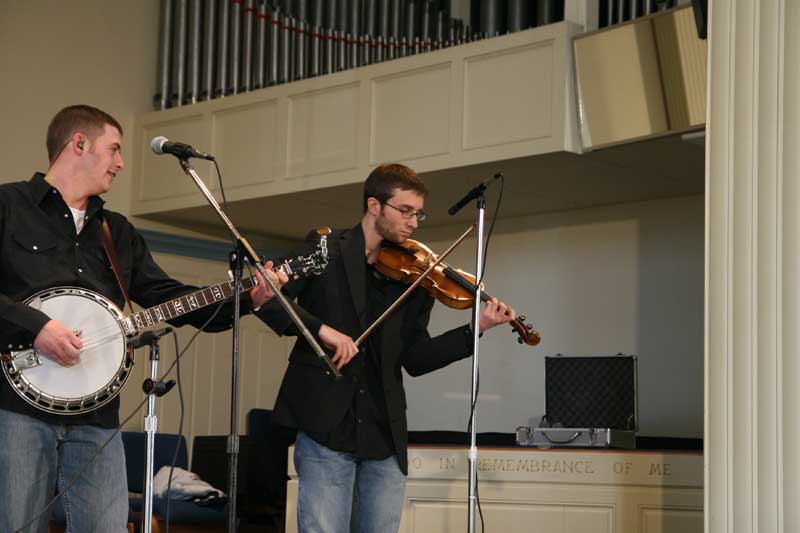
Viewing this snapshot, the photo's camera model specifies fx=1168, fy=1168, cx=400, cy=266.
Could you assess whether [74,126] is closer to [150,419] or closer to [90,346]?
[90,346]

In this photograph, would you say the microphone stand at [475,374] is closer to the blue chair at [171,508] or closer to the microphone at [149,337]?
the microphone at [149,337]

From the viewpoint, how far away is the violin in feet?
14.8

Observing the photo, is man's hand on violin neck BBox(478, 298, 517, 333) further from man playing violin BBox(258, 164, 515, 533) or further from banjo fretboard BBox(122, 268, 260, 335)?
banjo fretboard BBox(122, 268, 260, 335)

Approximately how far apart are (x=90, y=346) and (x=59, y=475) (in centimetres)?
41

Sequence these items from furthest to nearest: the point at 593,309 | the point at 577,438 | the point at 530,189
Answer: the point at 593,309 → the point at 530,189 → the point at 577,438

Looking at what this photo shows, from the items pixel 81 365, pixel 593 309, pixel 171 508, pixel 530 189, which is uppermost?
pixel 530 189

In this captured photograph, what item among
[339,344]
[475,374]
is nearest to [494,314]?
[475,374]

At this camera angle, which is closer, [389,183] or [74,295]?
[74,295]

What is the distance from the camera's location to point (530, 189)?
8.30 metres

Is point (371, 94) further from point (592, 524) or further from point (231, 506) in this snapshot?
point (231, 506)

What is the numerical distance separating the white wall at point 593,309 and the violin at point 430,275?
362 centimetres

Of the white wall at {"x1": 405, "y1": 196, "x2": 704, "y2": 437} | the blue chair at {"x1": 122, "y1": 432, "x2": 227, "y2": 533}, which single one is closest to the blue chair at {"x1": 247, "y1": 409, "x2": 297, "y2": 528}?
the blue chair at {"x1": 122, "y1": 432, "x2": 227, "y2": 533}

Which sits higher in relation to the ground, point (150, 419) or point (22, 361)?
point (22, 361)

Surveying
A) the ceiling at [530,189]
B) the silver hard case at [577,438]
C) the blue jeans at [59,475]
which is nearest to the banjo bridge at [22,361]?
the blue jeans at [59,475]
